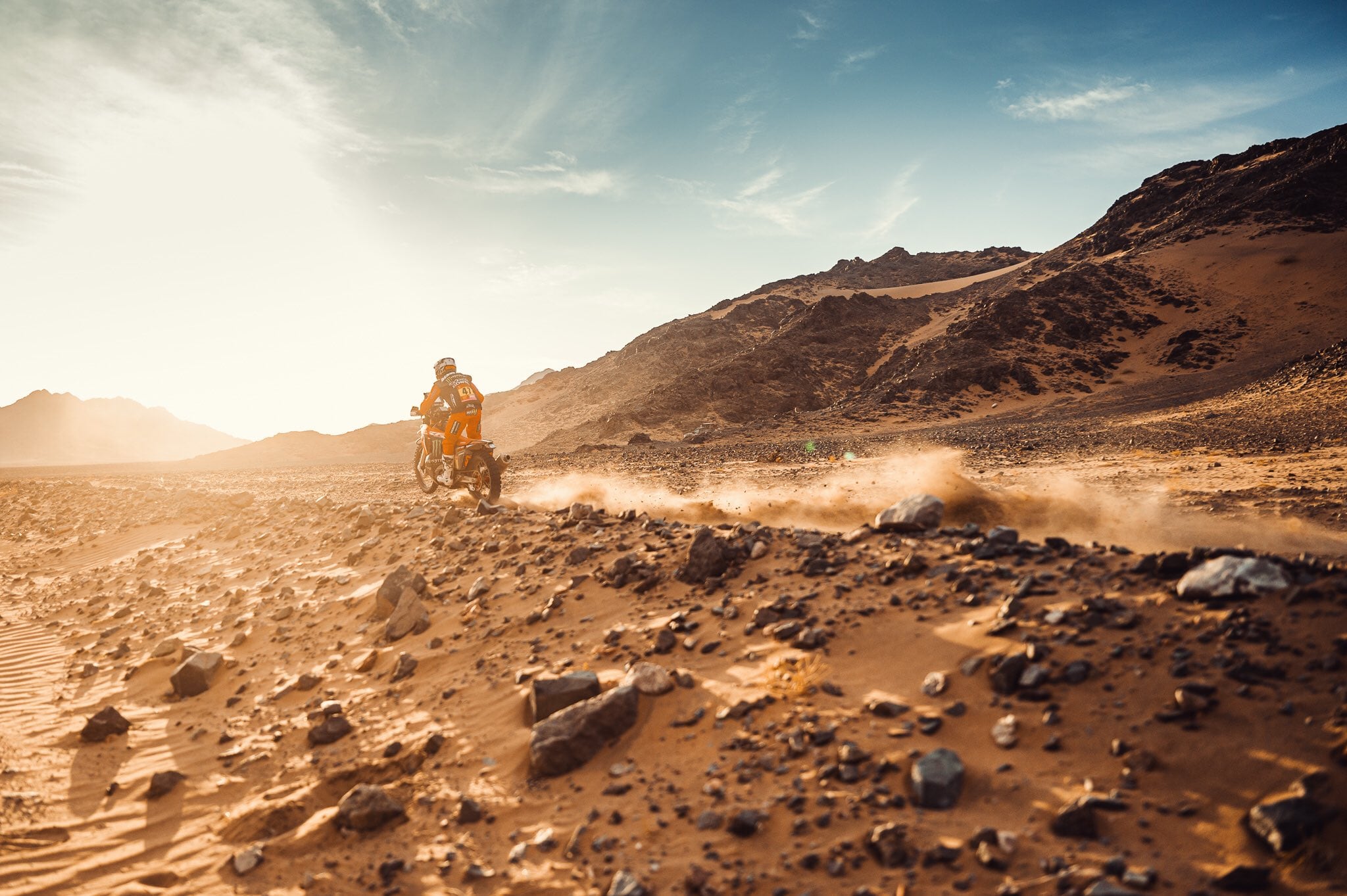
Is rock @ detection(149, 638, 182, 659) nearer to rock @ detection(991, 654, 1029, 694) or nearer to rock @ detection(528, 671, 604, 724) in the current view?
rock @ detection(528, 671, 604, 724)

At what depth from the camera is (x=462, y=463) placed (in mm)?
15000

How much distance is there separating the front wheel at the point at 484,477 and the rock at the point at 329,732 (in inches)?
325

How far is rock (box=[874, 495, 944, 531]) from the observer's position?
7.28 metres

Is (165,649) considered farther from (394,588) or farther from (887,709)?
(887,709)

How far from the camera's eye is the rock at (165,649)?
8.87 meters

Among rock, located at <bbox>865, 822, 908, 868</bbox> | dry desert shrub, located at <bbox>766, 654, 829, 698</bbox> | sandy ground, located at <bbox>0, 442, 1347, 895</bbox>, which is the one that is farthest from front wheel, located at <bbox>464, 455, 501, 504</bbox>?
rock, located at <bbox>865, 822, 908, 868</bbox>

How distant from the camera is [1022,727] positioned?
13.4 feet

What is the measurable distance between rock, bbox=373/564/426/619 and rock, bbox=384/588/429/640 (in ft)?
0.79

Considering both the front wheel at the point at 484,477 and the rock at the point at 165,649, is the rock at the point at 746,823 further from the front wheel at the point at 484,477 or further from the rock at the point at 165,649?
the front wheel at the point at 484,477

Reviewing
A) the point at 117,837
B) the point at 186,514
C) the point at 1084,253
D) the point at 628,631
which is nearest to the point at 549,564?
the point at 628,631

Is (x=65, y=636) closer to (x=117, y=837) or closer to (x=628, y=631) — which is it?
(x=117, y=837)

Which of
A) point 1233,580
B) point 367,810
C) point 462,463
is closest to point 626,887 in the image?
point 367,810

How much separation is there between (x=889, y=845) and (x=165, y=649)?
9954 millimetres

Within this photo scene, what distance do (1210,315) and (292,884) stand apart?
6674 centimetres
